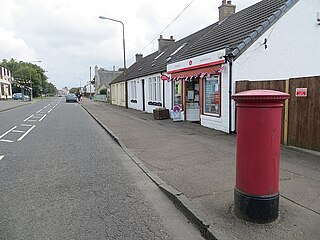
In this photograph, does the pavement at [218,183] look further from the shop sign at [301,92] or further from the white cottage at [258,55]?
the white cottage at [258,55]

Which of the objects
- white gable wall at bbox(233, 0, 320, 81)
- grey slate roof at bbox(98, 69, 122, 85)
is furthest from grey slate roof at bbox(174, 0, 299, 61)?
grey slate roof at bbox(98, 69, 122, 85)

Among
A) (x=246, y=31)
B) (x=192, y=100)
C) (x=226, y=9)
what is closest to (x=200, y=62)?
(x=246, y=31)

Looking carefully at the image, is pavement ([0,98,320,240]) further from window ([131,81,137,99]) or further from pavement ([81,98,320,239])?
window ([131,81,137,99])

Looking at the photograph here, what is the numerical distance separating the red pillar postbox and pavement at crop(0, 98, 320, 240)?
0.62 feet

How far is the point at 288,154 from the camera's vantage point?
6945 mm

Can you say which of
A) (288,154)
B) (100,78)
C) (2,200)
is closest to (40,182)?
(2,200)

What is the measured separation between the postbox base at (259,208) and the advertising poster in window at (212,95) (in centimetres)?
805

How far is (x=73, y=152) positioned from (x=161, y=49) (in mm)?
21417

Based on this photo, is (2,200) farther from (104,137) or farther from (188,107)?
(188,107)

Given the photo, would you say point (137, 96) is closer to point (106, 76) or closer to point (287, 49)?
point (287, 49)

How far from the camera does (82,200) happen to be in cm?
441

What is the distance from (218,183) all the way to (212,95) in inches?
294

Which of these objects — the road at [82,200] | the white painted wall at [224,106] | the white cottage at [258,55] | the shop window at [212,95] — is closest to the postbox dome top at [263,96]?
the road at [82,200]

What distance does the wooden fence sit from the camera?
6984 mm
